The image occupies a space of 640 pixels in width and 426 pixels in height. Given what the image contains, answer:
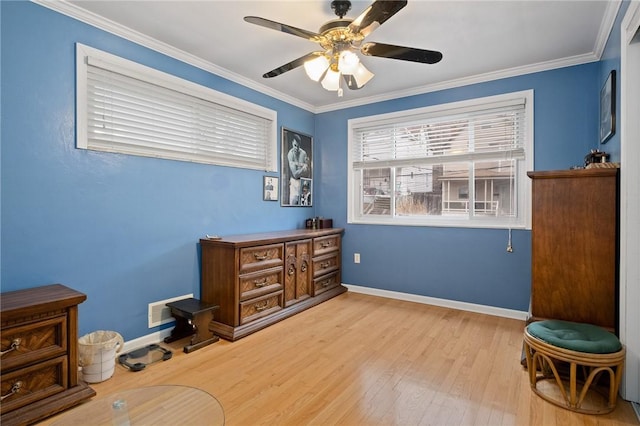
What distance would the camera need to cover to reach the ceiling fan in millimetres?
1837

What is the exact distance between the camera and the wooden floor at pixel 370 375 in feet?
5.59

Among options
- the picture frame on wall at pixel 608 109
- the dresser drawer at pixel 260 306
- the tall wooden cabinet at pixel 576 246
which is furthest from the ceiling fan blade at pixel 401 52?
the dresser drawer at pixel 260 306

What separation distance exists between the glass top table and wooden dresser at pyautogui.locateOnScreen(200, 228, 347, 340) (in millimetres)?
1287

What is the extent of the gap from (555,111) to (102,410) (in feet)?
12.7

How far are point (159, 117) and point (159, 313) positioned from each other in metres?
1.61

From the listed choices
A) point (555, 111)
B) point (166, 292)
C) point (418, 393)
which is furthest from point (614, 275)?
point (166, 292)

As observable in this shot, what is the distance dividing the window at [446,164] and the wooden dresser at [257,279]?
1.05 meters

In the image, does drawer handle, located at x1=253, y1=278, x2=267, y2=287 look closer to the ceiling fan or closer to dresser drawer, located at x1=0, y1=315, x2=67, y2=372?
dresser drawer, located at x1=0, y1=315, x2=67, y2=372

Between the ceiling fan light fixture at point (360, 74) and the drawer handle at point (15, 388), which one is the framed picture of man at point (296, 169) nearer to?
the ceiling fan light fixture at point (360, 74)

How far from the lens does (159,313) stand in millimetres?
2645

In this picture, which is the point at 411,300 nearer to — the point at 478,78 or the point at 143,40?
the point at 478,78

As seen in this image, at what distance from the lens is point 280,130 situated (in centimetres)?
388

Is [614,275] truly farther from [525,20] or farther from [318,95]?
[318,95]

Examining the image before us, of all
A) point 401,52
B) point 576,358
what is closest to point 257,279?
point 401,52
